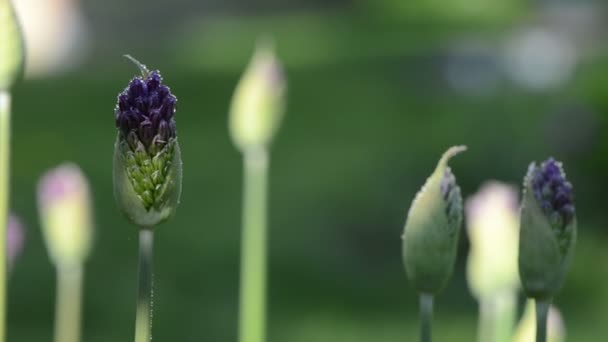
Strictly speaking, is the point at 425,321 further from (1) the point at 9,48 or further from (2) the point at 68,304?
(2) the point at 68,304

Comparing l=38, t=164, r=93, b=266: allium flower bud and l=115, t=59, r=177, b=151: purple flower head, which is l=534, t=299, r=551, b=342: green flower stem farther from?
l=38, t=164, r=93, b=266: allium flower bud

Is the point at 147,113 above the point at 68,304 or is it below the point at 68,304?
below

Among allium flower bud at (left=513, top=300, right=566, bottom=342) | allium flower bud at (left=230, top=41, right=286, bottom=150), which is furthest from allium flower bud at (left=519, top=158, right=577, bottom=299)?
allium flower bud at (left=230, top=41, right=286, bottom=150)

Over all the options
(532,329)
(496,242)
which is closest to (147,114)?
(532,329)

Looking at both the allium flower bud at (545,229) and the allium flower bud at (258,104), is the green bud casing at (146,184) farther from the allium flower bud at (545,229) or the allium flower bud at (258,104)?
the allium flower bud at (258,104)

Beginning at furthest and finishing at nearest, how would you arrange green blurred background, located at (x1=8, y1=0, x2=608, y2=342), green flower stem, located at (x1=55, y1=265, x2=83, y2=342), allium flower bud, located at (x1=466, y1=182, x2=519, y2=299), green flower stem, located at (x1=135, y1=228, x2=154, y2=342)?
green blurred background, located at (x1=8, y1=0, x2=608, y2=342) < green flower stem, located at (x1=55, y1=265, x2=83, y2=342) < allium flower bud, located at (x1=466, y1=182, x2=519, y2=299) < green flower stem, located at (x1=135, y1=228, x2=154, y2=342)

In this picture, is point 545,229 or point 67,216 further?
point 67,216
